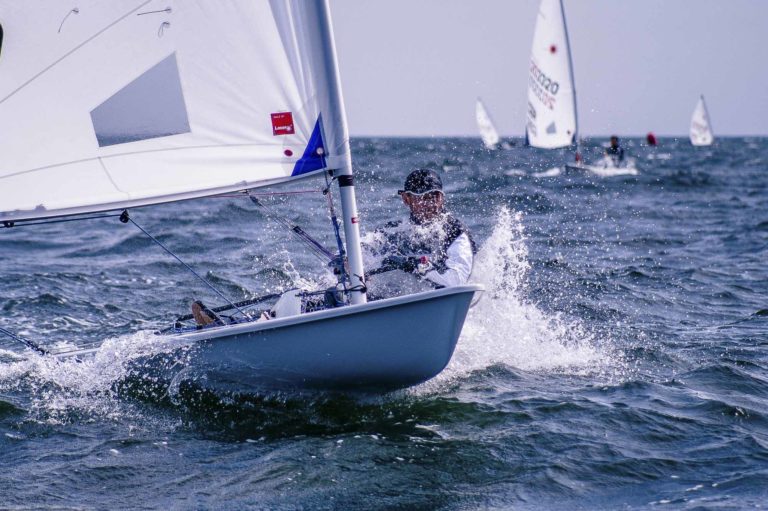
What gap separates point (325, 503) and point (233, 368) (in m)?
1.20

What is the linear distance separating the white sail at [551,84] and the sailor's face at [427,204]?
18652 mm

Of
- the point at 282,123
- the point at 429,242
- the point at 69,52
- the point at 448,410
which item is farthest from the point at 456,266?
the point at 69,52

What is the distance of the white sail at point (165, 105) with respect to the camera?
448 cm

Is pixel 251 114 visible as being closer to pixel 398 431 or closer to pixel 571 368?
pixel 398 431

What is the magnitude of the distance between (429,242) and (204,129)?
141 cm

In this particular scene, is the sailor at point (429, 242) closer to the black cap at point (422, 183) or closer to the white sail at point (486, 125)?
the black cap at point (422, 183)

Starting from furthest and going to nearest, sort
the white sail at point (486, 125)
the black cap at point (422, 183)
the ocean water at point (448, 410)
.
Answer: the white sail at point (486, 125)
the black cap at point (422, 183)
the ocean water at point (448, 410)

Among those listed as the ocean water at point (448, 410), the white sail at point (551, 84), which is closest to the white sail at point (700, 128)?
the white sail at point (551, 84)

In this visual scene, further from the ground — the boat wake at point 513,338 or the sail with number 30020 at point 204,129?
the sail with number 30020 at point 204,129

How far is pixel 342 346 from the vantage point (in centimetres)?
459

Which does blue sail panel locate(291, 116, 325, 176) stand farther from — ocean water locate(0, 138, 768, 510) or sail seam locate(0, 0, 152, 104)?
ocean water locate(0, 138, 768, 510)

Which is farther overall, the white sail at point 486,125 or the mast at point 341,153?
the white sail at point 486,125

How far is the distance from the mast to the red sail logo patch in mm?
199

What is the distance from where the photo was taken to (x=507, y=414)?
4.87 metres
